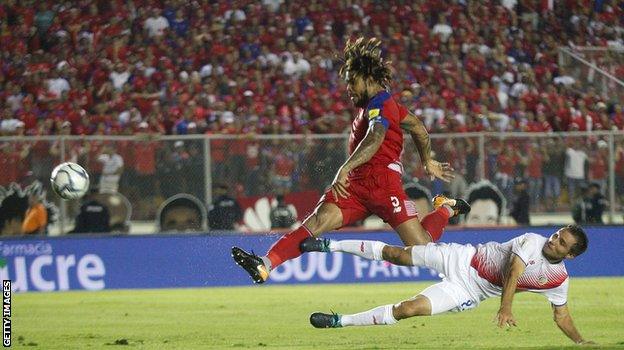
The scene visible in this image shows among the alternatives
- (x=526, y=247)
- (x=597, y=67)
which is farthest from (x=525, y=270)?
(x=597, y=67)

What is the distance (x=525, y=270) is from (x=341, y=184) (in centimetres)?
182

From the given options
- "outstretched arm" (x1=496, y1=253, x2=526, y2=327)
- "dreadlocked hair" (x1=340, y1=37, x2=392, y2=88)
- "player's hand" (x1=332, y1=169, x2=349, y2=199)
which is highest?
"dreadlocked hair" (x1=340, y1=37, x2=392, y2=88)

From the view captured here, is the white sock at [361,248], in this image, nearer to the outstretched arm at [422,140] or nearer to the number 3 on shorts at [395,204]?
the number 3 on shorts at [395,204]

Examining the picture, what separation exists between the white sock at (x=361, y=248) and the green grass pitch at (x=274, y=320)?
120 centimetres

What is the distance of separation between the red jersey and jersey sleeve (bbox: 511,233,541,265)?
1.62 meters

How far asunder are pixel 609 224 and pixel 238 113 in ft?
27.2

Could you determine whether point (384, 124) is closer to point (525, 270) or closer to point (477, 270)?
point (477, 270)

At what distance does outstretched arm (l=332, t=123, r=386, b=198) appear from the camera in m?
10.9

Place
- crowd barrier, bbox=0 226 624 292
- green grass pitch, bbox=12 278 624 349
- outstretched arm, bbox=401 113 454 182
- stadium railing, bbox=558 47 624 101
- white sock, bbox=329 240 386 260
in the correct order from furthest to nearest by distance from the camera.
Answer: stadium railing, bbox=558 47 624 101
crowd barrier, bbox=0 226 624 292
green grass pitch, bbox=12 278 624 349
outstretched arm, bbox=401 113 454 182
white sock, bbox=329 240 386 260

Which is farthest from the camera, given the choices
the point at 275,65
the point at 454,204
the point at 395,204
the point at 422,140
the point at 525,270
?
the point at 275,65

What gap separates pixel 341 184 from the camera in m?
11.0

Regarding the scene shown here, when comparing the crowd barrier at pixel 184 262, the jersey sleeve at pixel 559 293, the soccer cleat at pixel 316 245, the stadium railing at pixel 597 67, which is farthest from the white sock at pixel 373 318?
the stadium railing at pixel 597 67

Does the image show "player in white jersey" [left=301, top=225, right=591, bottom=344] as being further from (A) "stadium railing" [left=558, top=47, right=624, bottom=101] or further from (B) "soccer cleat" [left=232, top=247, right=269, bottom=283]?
(A) "stadium railing" [left=558, top=47, right=624, bottom=101]

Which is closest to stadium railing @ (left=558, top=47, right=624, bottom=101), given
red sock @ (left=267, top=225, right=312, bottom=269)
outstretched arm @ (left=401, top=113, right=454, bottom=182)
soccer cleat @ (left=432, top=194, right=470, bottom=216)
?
soccer cleat @ (left=432, top=194, right=470, bottom=216)
